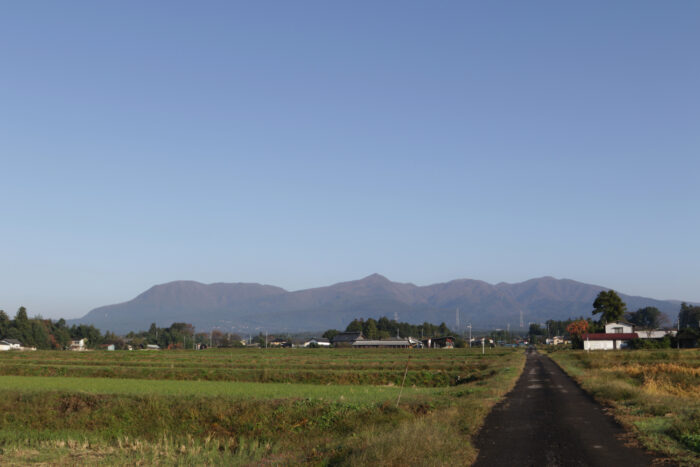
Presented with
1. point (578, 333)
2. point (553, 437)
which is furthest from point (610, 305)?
point (553, 437)

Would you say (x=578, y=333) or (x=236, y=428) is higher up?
(x=236, y=428)

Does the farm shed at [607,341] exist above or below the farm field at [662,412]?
below

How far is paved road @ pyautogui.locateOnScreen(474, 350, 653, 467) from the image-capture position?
659 inches

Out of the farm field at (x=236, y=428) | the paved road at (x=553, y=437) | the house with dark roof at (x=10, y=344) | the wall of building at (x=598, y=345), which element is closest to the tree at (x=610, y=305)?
the wall of building at (x=598, y=345)

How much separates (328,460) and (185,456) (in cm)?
674

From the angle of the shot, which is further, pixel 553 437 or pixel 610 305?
pixel 610 305

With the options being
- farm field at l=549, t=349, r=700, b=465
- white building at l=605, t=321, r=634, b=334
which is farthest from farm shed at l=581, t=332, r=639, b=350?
farm field at l=549, t=349, r=700, b=465

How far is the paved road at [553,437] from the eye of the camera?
16750 mm

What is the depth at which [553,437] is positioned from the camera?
20.5 meters

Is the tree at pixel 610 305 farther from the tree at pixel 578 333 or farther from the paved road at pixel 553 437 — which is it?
the paved road at pixel 553 437

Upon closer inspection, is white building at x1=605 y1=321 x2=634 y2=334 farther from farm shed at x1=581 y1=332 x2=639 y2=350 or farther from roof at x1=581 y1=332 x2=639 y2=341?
farm shed at x1=581 y1=332 x2=639 y2=350

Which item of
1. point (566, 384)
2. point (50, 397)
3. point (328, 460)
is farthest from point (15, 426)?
point (566, 384)

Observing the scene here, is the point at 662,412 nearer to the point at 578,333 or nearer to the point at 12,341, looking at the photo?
the point at 578,333

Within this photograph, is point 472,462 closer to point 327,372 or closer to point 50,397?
point 50,397
